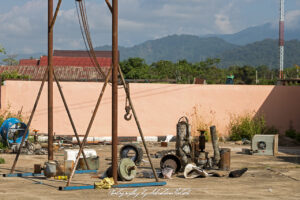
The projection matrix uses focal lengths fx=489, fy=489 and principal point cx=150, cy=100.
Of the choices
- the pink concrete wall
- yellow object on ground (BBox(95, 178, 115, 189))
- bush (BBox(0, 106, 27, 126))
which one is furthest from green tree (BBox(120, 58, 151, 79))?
yellow object on ground (BBox(95, 178, 115, 189))

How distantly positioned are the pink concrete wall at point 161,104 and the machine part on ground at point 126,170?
10.5 metres

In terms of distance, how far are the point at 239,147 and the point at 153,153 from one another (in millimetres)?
4082

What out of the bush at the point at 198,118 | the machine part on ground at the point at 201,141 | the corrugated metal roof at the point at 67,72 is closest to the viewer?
the machine part on ground at the point at 201,141

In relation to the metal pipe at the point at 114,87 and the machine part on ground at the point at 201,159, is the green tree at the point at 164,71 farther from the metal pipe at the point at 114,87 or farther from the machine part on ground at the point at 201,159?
the metal pipe at the point at 114,87

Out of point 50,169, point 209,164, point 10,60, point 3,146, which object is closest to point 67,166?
point 50,169

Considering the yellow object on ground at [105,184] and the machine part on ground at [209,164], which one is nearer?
the yellow object on ground at [105,184]

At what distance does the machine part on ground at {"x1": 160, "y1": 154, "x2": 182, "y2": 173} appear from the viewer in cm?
1241

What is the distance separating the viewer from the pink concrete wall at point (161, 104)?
21297 mm

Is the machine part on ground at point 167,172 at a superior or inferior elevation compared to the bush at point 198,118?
inferior

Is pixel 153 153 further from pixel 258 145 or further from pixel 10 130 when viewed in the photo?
pixel 10 130

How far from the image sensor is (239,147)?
63.0ft

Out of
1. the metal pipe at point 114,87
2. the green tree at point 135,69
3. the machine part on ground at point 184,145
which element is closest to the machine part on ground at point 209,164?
the machine part on ground at point 184,145

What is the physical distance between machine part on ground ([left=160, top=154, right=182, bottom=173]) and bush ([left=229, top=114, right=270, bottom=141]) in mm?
9359

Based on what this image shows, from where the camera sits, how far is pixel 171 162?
1247cm
